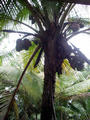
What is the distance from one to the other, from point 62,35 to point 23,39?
0.54 m

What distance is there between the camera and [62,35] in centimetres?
155

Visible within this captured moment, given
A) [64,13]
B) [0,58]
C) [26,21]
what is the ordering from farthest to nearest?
[0,58]
[26,21]
[64,13]

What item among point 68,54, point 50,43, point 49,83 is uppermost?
point 50,43

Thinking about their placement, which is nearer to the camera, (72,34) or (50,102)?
(50,102)

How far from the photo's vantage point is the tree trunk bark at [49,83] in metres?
1.38

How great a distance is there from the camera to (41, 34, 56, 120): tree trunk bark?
1.38 meters

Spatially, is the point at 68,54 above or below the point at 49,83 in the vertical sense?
above

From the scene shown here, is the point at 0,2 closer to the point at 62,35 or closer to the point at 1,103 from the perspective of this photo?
the point at 62,35

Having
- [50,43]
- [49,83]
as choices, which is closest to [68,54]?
[50,43]

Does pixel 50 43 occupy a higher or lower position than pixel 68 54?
higher

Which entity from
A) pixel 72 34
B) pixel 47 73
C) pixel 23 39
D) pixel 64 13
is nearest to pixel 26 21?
pixel 23 39

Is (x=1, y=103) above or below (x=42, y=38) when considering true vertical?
below

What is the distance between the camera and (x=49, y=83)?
1429mm

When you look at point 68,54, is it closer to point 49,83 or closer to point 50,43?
point 50,43
